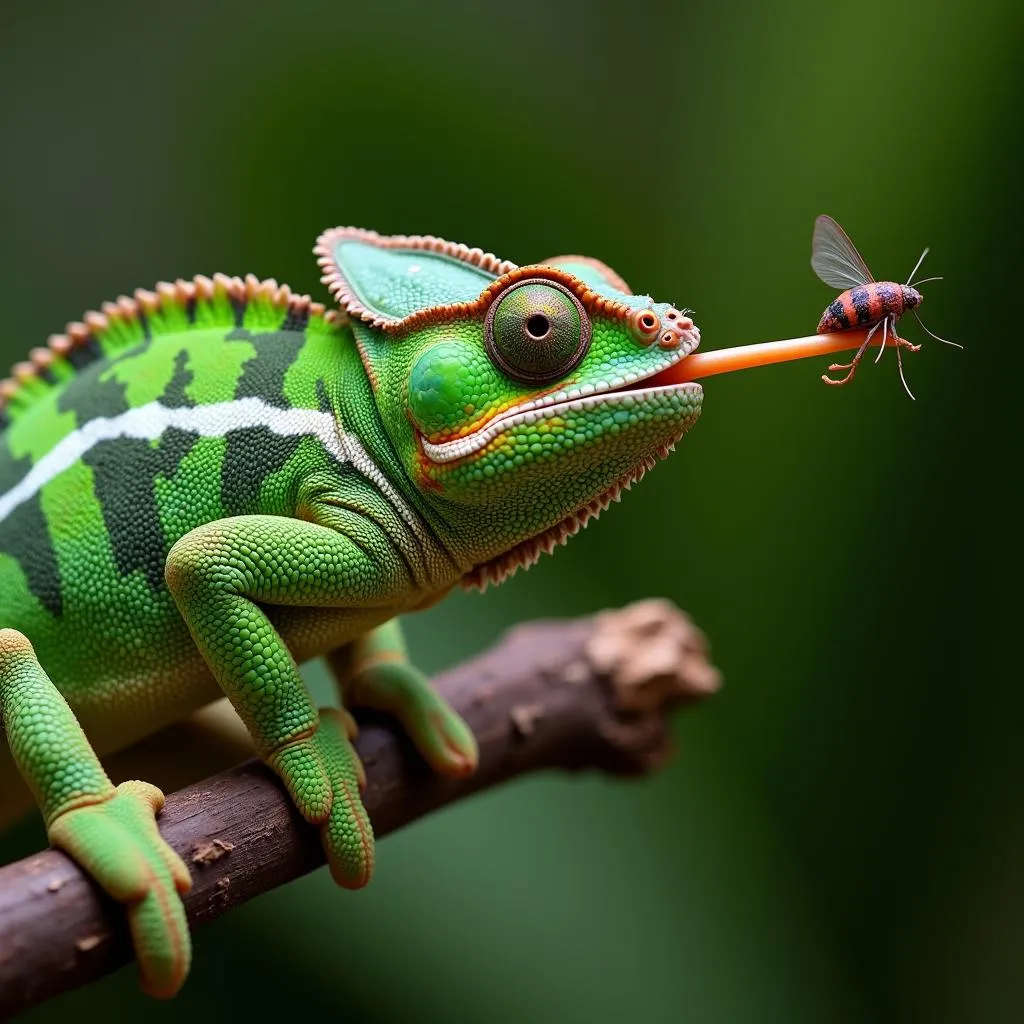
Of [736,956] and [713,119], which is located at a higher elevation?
[713,119]

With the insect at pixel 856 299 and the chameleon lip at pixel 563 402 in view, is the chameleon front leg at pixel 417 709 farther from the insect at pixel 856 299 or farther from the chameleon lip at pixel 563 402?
the insect at pixel 856 299

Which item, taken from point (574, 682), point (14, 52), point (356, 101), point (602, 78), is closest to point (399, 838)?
point (574, 682)

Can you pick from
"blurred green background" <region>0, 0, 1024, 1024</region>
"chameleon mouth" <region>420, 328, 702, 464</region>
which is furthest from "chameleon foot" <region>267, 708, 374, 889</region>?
"blurred green background" <region>0, 0, 1024, 1024</region>


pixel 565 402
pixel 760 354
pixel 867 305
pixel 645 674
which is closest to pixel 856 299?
pixel 867 305

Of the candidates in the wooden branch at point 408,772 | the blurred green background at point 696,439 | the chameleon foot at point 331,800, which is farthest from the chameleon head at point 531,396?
the blurred green background at point 696,439

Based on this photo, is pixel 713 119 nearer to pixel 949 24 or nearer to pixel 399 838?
pixel 949 24

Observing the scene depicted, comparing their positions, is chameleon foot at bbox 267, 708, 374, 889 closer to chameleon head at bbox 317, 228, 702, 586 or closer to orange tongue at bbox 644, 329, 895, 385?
chameleon head at bbox 317, 228, 702, 586

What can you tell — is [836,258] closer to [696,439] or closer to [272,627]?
[272,627]
